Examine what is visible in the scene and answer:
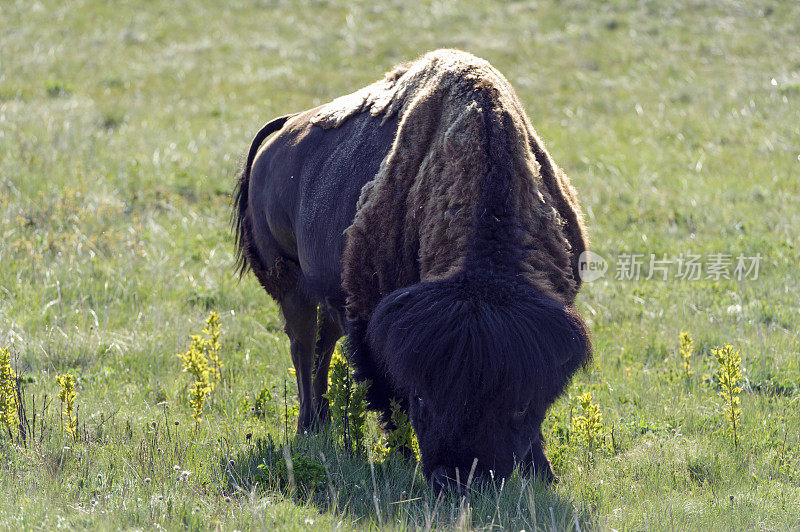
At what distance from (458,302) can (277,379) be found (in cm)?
313

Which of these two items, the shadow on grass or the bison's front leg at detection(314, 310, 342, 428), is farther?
the bison's front leg at detection(314, 310, 342, 428)

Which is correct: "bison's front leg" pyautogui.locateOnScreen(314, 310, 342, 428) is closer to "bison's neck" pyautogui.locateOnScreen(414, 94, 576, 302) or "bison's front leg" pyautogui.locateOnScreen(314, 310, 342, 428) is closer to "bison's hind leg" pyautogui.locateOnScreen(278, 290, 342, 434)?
"bison's hind leg" pyautogui.locateOnScreen(278, 290, 342, 434)

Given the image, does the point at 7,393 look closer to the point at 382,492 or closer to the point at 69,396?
the point at 69,396

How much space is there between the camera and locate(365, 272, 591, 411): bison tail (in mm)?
3270

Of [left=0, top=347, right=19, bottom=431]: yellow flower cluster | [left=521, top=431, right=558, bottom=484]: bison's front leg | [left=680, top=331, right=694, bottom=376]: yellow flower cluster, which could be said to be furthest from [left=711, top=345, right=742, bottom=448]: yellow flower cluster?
[left=0, top=347, right=19, bottom=431]: yellow flower cluster

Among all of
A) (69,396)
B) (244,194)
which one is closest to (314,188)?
(244,194)

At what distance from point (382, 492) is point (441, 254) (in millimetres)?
1236

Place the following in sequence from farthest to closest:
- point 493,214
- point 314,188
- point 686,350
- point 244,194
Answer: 1. point 244,194
2. point 686,350
3. point 314,188
4. point 493,214

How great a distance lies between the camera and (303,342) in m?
5.82

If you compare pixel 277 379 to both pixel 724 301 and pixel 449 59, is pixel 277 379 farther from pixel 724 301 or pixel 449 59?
pixel 724 301

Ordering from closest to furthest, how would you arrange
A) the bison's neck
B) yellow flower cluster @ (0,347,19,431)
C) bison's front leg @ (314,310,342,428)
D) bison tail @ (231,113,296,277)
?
the bison's neck < yellow flower cluster @ (0,347,19,431) < bison's front leg @ (314,310,342,428) < bison tail @ (231,113,296,277)

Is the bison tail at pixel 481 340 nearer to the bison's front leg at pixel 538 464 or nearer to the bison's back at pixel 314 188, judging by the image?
the bison's front leg at pixel 538 464

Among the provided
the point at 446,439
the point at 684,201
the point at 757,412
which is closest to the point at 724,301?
the point at 757,412

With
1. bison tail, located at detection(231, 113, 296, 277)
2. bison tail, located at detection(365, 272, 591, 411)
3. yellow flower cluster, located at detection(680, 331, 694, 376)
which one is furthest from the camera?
bison tail, located at detection(231, 113, 296, 277)
